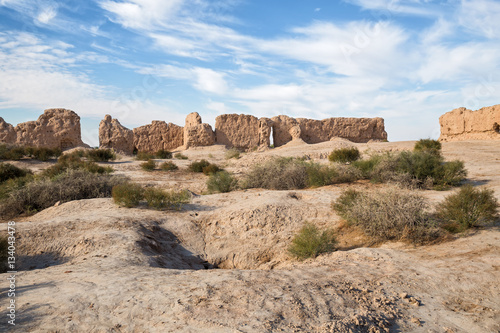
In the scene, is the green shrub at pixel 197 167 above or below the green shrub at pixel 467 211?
above

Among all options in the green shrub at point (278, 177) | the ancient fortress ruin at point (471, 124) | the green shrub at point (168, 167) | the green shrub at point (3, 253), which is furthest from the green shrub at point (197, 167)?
the ancient fortress ruin at point (471, 124)

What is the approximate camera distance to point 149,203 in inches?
324

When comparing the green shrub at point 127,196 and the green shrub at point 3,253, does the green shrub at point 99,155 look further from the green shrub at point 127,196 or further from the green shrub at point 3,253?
the green shrub at point 3,253

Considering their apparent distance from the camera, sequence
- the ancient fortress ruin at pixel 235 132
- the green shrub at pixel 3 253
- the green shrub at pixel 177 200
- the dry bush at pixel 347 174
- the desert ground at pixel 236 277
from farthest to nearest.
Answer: the ancient fortress ruin at pixel 235 132 < the dry bush at pixel 347 174 < the green shrub at pixel 177 200 < the green shrub at pixel 3 253 < the desert ground at pixel 236 277

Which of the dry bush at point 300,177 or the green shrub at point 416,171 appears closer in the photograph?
the green shrub at point 416,171

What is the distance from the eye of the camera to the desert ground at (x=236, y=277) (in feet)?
10.2

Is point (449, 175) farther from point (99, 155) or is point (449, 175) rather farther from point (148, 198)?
point (99, 155)

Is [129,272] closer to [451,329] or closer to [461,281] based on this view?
[451,329]

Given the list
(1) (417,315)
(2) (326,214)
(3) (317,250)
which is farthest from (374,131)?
(1) (417,315)

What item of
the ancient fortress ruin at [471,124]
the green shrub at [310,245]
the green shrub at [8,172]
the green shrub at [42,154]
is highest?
the ancient fortress ruin at [471,124]

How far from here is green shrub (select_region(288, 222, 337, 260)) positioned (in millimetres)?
5621

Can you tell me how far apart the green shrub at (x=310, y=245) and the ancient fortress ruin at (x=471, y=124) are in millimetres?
19774

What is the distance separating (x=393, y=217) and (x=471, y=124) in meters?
19.6

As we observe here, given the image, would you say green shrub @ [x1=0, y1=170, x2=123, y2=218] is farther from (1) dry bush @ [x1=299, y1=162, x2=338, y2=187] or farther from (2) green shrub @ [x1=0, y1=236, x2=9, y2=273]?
(1) dry bush @ [x1=299, y1=162, x2=338, y2=187]
